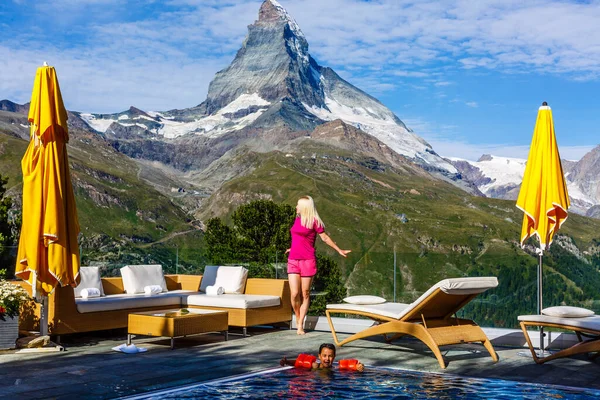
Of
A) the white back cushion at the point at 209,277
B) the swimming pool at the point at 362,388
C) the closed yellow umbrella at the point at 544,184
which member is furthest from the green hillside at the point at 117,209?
the swimming pool at the point at 362,388

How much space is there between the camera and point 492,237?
105m

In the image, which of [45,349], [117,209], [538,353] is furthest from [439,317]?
[117,209]

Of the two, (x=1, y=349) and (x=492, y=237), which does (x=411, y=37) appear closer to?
(x=492, y=237)

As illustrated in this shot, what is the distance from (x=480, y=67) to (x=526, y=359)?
97987 mm

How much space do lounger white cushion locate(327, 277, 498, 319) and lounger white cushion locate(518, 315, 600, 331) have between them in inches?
16.8

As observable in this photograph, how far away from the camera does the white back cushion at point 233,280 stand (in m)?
8.33

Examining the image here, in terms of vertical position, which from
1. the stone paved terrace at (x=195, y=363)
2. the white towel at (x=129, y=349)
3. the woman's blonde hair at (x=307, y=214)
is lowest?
the stone paved terrace at (x=195, y=363)

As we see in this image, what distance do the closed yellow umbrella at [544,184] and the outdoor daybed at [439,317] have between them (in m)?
0.97

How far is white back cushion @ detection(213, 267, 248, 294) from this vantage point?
27.3 ft

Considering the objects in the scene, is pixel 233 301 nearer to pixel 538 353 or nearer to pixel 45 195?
pixel 45 195

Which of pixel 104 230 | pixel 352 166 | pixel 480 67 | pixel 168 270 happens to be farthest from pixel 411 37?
pixel 168 270

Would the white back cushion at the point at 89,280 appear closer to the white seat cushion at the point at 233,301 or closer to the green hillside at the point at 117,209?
the white seat cushion at the point at 233,301

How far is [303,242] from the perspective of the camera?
770cm

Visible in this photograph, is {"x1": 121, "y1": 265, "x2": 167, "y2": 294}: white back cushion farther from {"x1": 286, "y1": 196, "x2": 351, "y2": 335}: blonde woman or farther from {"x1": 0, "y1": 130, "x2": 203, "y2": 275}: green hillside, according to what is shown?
{"x1": 0, "y1": 130, "x2": 203, "y2": 275}: green hillside
